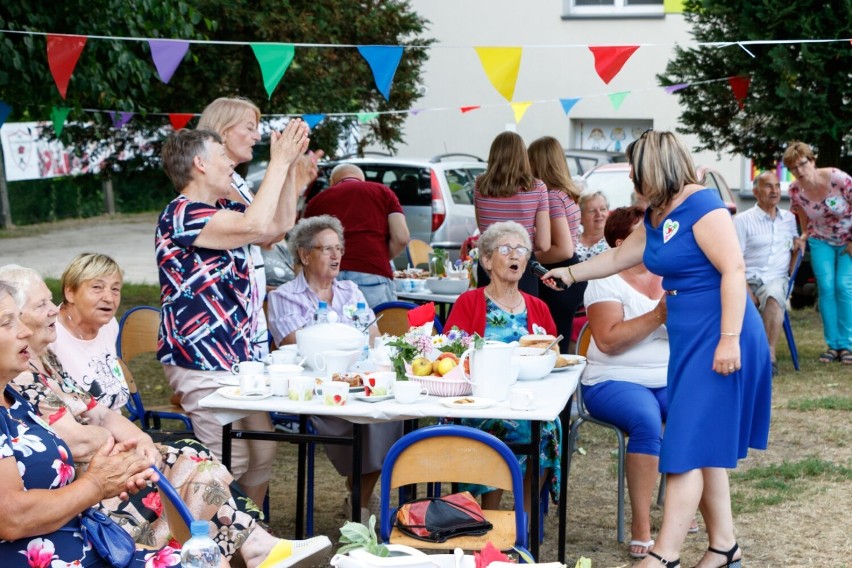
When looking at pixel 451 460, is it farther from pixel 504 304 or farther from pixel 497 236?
pixel 497 236

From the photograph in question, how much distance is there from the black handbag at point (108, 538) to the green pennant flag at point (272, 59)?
12.7 ft

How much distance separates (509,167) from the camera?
643cm

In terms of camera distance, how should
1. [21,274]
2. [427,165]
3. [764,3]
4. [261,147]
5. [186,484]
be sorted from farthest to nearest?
[261,147] → [427,165] → [764,3] → [186,484] → [21,274]

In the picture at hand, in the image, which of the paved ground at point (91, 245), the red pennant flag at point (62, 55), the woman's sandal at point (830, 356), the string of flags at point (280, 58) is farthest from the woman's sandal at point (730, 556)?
the paved ground at point (91, 245)

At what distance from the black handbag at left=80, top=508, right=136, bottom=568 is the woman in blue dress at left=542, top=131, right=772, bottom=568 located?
6.34 ft

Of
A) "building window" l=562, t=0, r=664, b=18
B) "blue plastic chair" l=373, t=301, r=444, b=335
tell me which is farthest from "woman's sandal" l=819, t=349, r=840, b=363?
"building window" l=562, t=0, r=664, b=18

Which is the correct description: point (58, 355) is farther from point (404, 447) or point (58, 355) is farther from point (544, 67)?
point (544, 67)

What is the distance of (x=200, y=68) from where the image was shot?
9.94 m

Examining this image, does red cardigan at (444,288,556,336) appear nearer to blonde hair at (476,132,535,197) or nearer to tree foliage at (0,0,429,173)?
blonde hair at (476,132,535,197)

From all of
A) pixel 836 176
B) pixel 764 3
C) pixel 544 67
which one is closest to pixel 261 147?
pixel 544 67

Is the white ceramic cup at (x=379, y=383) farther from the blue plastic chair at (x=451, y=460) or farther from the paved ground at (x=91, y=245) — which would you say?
the paved ground at (x=91, y=245)

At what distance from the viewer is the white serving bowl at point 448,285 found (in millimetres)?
7148

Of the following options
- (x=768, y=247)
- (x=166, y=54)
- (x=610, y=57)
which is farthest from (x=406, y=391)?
(x=768, y=247)

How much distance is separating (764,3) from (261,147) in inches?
323
